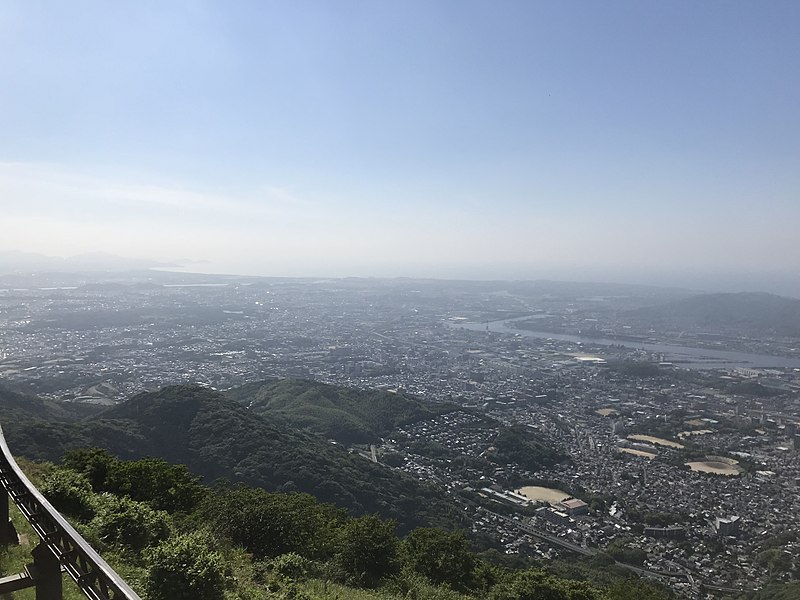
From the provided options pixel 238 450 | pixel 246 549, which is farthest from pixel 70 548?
pixel 238 450

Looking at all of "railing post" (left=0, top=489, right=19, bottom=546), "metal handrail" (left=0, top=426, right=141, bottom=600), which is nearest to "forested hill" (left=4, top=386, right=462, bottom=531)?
"railing post" (left=0, top=489, right=19, bottom=546)

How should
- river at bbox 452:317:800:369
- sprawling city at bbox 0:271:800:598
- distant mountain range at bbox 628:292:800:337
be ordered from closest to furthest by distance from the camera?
sprawling city at bbox 0:271:800:598 < river at bbox 452:317:800:369 < distant mountain range at bbox 628:292:800:337

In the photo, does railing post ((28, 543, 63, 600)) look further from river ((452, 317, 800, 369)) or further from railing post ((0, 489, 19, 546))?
river ((452, 317, 800, 369))

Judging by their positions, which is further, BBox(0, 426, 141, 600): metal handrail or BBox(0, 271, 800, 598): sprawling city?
BBox(0, 271, 800, 598): sprawling city

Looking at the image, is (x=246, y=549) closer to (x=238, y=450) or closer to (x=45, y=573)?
(x=45, y=573)

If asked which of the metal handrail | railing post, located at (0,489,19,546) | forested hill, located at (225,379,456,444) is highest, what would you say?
the metal handrail

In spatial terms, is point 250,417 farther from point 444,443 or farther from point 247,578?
point 247,578

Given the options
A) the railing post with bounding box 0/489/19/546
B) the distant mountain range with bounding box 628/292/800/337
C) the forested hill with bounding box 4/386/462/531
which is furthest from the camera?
the distant mountain range with bounding box 628/292/800/337
